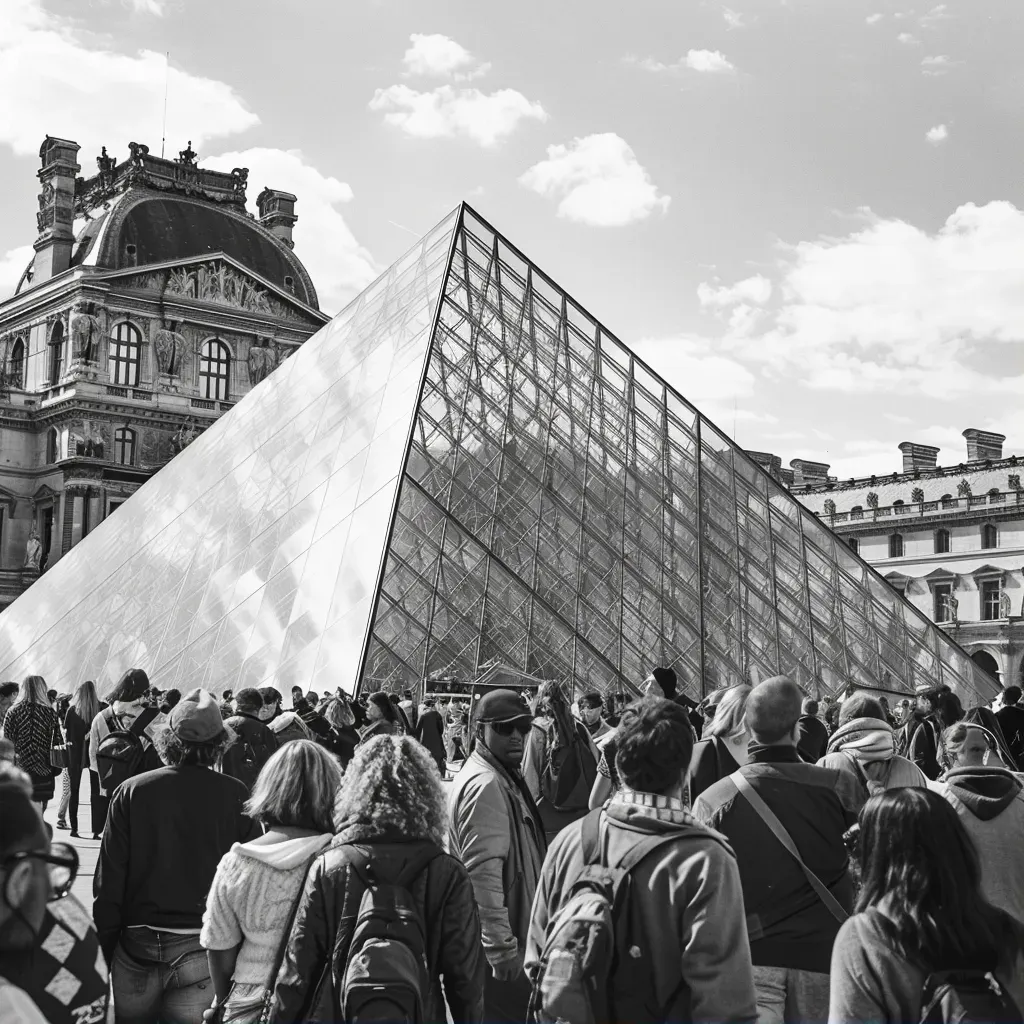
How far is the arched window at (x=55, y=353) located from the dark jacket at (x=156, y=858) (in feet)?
172

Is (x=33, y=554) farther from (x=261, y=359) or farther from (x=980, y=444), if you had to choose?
(x=980, y=444)

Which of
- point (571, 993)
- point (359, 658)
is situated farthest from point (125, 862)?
point (359, 658)

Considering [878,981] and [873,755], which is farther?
[873,755]

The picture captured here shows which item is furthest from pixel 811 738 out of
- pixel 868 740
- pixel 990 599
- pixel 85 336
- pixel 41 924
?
pixel 990 599

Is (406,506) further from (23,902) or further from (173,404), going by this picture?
(173,404)

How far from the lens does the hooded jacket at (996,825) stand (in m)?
4.39

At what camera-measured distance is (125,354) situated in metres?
54.2

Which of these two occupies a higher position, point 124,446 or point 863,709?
point 124,446

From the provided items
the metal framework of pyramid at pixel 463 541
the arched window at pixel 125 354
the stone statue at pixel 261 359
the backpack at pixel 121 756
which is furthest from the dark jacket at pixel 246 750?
the stone statue at pixel 261 359

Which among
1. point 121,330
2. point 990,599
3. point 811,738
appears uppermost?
point 121,330

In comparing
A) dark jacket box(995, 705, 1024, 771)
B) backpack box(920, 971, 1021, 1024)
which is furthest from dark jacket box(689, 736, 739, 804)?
dark jacket box(995, 705, 1024, 771)

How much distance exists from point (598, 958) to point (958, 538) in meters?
57.8

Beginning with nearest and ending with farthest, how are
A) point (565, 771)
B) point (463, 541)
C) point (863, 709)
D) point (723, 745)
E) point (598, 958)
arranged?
point (598, 958), point (723, 745), point (863, 709), point (565, 771), point (463, 541)

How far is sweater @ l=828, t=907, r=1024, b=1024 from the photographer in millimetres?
2578
